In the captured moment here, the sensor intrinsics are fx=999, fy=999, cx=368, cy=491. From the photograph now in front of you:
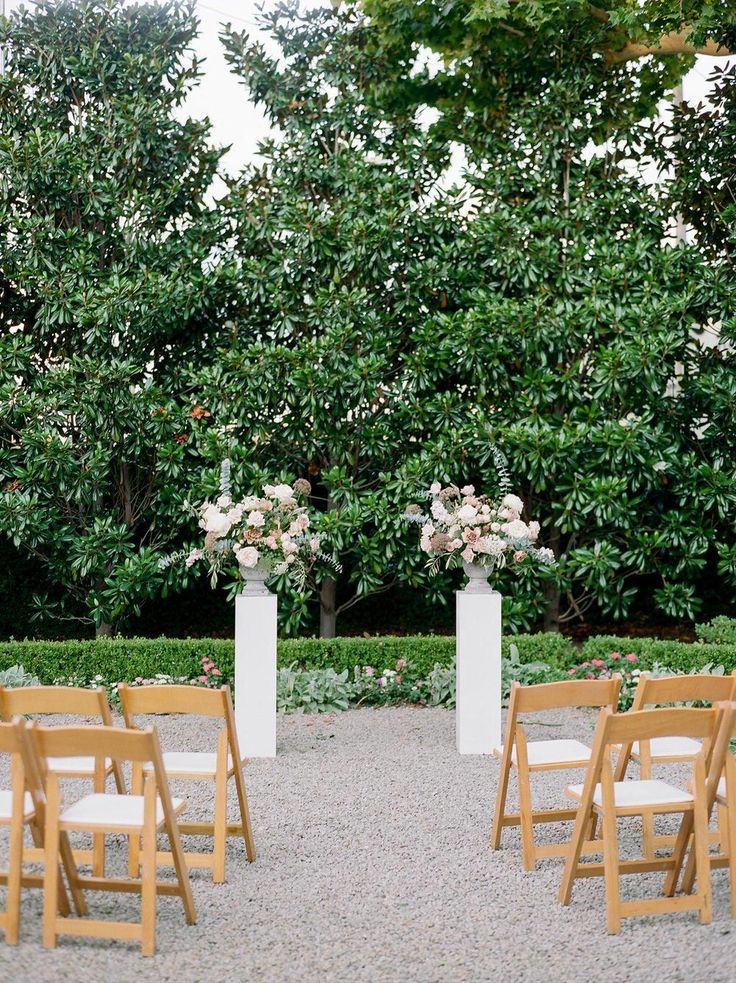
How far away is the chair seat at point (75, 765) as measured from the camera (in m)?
4.06

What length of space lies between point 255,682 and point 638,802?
10.7ft

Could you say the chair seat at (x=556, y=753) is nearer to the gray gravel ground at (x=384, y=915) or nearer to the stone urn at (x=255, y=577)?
the gray gravel ground at (x=384, y=915)

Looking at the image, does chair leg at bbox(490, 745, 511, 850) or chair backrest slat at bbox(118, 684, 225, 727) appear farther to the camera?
chair leg at bbox(490, 745, 511, 850)

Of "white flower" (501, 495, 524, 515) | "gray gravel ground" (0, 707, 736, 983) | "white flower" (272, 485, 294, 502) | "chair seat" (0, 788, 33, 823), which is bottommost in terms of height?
"gray gravel ground" (0, 707, 736, 983)

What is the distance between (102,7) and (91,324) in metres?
3.40

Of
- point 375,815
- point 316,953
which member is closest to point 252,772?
point 375,815

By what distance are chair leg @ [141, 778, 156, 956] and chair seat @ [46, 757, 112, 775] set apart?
30.1 inches

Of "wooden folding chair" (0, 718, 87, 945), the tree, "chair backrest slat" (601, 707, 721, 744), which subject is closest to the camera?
"wooden folding chair" (0, 718, 87, 945)

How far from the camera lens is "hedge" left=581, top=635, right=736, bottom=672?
811 centimetres

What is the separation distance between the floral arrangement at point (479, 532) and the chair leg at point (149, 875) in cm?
383

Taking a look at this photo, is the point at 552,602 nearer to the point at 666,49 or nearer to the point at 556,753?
the point at 666,49

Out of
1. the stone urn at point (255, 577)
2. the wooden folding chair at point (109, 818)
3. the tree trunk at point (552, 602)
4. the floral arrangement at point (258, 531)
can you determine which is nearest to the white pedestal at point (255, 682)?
the stone urn at point (255, 577)

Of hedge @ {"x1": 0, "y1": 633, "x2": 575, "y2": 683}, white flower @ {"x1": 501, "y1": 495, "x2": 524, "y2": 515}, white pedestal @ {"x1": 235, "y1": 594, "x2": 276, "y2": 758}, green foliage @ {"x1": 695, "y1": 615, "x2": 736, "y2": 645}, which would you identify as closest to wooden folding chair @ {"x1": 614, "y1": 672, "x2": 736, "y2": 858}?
white flower @ {"x1": 501, "y1": 495, "x2": 524, "y2": 515}

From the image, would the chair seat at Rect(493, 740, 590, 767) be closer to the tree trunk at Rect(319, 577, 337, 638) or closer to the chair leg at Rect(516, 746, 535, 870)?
the chair leg at Rect(516, 746, 535, 870)
